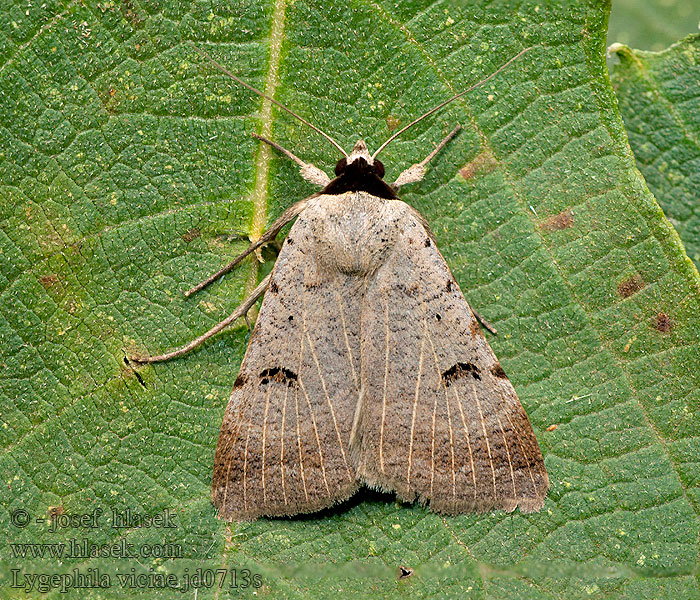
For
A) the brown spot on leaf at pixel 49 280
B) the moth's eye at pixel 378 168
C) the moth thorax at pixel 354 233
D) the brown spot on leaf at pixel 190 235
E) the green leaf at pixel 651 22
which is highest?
the green leaf at pixel 651 22

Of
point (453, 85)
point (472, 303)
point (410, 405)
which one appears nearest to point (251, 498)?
point (410, 405)

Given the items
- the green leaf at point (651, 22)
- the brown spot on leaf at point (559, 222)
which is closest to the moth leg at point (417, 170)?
A: the brown spot on leaf at point (559, 222)

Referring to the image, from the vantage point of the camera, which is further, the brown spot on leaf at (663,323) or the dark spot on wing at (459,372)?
the brown spot on leaf at (663,323)

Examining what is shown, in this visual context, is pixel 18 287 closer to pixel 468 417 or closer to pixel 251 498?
pixel 251 498

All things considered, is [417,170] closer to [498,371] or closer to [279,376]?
[498,371]

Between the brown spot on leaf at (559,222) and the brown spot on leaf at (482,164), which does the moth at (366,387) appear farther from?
the brown spot on leaf at (559,222)

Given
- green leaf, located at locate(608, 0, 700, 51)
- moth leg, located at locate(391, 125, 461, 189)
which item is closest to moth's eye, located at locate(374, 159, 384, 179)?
moth leg, located at locate(391, 125, 461, 189)

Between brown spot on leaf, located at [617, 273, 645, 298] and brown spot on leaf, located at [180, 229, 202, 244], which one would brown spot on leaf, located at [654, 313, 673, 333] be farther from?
brown spot on leaf, located at [180, 229, 202, 244]

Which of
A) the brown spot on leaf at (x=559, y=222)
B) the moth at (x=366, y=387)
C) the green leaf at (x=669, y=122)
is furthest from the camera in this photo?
the green leaf at (x=669, y=122)
